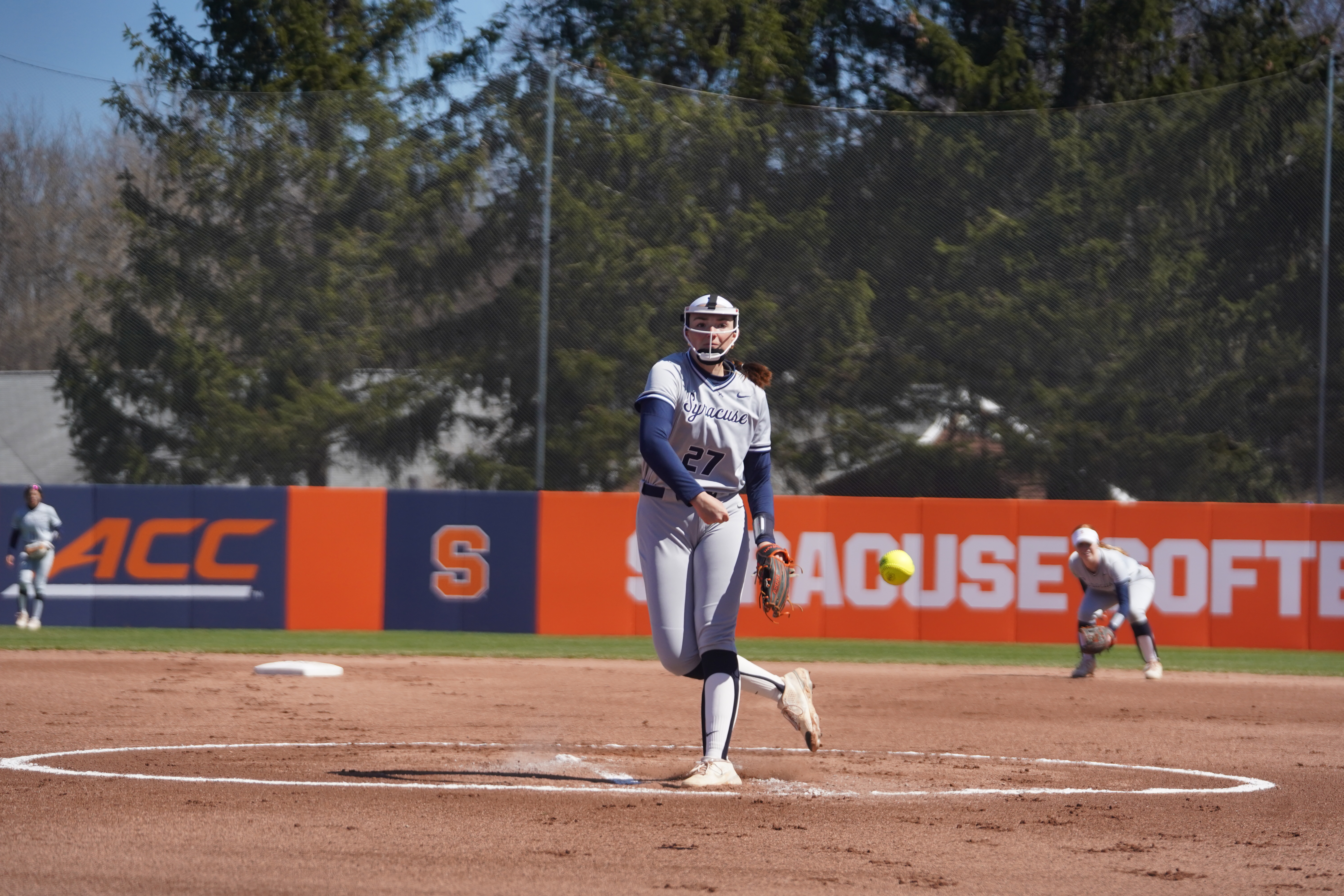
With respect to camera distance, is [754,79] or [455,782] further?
[754,79]

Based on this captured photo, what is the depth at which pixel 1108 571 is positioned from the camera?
12992 mm

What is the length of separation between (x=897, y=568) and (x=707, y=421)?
4.00 meters

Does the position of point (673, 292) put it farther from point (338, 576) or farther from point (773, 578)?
point (773, 578)

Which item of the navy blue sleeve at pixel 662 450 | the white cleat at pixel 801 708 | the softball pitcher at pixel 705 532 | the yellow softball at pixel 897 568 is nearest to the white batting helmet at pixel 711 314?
the softball pitcher at pixel 705 532

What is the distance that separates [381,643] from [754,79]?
41.3ft

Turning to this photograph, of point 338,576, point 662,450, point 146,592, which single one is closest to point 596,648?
point 338,576

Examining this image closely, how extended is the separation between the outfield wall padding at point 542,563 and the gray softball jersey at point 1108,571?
10.2 feet

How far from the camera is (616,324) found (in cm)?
1847

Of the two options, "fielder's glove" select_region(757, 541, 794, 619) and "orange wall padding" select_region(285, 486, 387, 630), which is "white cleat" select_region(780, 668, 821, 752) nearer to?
"fielder's glove" select_region(757, 541, 794, 619)

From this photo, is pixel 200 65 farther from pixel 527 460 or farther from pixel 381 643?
pixel 381 643

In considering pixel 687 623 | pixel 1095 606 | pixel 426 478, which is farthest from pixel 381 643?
pixel 687 623

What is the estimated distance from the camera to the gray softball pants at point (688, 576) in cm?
613

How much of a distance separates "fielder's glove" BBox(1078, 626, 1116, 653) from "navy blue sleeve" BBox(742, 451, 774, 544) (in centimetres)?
693

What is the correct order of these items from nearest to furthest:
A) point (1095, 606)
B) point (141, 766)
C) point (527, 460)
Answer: point (141, 766) < point (1095, 606) < point (527, 460)
